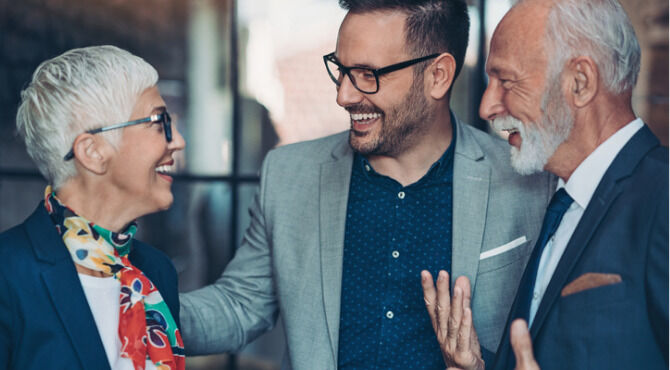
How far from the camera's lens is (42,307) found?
1.50 meters

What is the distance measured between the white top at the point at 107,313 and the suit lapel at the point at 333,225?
61 cm

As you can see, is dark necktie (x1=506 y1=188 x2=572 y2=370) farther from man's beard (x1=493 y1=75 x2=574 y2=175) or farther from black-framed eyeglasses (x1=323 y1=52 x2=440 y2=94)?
black-framed eyeglasses (x1=323 y1=52 x2=440 y2=94)

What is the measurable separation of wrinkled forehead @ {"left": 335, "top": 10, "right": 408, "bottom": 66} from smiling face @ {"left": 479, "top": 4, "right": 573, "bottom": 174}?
0.45m

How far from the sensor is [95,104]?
5.30 ft

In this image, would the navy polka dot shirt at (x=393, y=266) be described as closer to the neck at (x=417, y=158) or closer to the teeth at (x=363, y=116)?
the neck at (x=417, y=158)

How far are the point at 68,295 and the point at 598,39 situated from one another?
1321 mm

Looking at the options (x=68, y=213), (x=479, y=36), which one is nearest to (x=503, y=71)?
(x=68, y=213)

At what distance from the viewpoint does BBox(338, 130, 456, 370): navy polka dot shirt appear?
2043 mm

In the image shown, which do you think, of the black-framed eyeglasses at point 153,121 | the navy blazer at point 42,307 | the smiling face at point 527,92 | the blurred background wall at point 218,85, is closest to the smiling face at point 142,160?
the black-framed eyeglasses at point 153,121

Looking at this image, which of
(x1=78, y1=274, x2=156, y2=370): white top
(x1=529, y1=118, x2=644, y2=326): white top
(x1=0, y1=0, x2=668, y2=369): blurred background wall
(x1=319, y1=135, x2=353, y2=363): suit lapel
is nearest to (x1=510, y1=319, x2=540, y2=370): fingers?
(x1=529, y1=118, x2=644, y2=326): white top

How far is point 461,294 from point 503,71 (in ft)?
1.84

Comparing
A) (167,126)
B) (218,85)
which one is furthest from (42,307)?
(218,85)

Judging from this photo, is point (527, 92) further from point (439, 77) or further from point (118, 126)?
point (118, 126)

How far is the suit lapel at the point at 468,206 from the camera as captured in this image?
2.04 meters
